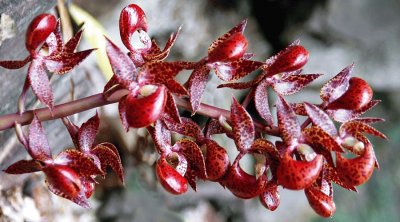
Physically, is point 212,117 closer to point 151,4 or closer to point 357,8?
point 151,4

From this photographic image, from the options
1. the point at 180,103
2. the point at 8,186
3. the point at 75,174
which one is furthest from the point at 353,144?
the point at 8,186

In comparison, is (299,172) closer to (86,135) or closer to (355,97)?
(355,97)

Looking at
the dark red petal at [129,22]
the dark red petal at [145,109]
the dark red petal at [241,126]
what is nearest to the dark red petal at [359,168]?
the dark red petal at [241,126]

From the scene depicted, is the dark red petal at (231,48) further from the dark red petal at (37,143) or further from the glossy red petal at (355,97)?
the dark red petal at (37,143)

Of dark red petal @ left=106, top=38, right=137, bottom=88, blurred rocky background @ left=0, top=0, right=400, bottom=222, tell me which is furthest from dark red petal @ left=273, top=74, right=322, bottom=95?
blurred rocky background @ left=0, top=0, right=400, bottom=222

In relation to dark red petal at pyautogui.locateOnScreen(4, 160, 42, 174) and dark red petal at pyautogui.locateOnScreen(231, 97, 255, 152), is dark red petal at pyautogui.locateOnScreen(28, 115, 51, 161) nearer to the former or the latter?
dark red petal at pyautogui.locateOnScreen(4, 160, 42, 174)
